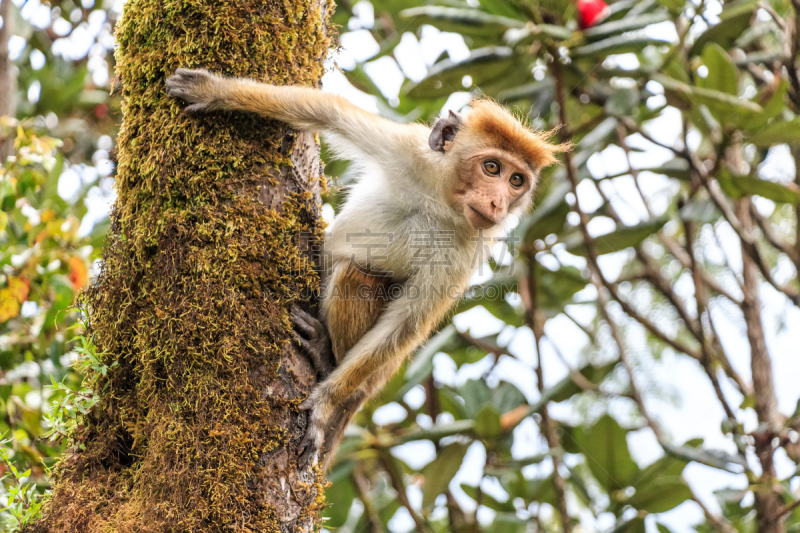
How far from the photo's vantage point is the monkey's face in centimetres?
362

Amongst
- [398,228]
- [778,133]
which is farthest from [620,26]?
[398,228]

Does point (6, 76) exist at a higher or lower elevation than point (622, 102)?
higher

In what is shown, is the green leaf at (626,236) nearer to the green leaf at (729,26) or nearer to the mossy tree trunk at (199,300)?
the green leaf at (729,26)

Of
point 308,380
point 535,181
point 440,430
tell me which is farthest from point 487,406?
point 308,380

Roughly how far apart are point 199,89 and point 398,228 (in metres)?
1.24

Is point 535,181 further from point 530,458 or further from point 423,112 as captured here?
point 530,458

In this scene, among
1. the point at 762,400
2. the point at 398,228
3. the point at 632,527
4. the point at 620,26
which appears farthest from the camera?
the point at 762,400

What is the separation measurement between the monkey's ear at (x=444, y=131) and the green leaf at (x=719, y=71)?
155cm

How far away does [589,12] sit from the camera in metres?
4.22

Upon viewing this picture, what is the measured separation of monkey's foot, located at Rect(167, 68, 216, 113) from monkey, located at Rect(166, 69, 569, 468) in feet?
1.36

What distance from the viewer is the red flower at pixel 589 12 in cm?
421

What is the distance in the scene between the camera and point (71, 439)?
2.68 metres

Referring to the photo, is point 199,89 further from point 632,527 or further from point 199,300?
point 632,527

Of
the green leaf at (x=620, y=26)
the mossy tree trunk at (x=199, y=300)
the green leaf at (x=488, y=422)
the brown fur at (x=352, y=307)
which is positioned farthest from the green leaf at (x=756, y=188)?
the mossy tree trunk at (x=199, y=300)
